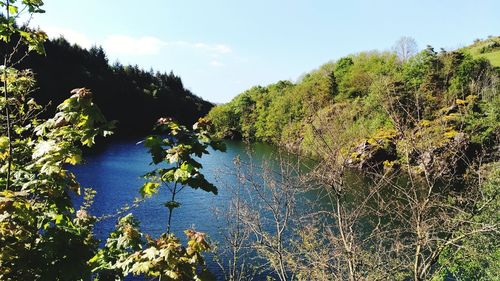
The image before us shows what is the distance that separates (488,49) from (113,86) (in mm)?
90080

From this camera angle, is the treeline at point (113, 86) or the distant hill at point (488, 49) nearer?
the distant hill at point (488, 49)

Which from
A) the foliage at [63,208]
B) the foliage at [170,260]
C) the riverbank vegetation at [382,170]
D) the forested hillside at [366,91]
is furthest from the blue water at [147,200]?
the foliage at [170,260]

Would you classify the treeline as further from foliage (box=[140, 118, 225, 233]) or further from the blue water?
foliage (box=[140, 118, 225, 233])

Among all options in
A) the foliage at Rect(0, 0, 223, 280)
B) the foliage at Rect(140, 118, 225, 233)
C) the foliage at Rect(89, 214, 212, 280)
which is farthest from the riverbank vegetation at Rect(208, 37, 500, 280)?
the foliage at Rect(89, 214, 212, 280)

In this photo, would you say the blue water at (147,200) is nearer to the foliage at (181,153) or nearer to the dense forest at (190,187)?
the dense forest at (190,187)

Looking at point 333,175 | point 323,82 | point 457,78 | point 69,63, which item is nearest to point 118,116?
point 69,63

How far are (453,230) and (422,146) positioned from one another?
256 cm

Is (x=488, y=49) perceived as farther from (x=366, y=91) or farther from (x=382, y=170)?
(x=382, y=170)

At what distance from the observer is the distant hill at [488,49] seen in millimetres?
79500

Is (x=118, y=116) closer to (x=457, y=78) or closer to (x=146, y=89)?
(x=146, y=89)

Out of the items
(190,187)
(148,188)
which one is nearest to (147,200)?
(148,188)

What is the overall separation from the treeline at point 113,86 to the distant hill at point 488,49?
248 ft

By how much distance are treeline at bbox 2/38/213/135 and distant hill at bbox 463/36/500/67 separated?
7553cm

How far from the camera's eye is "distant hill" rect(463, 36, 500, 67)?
3130 inches
